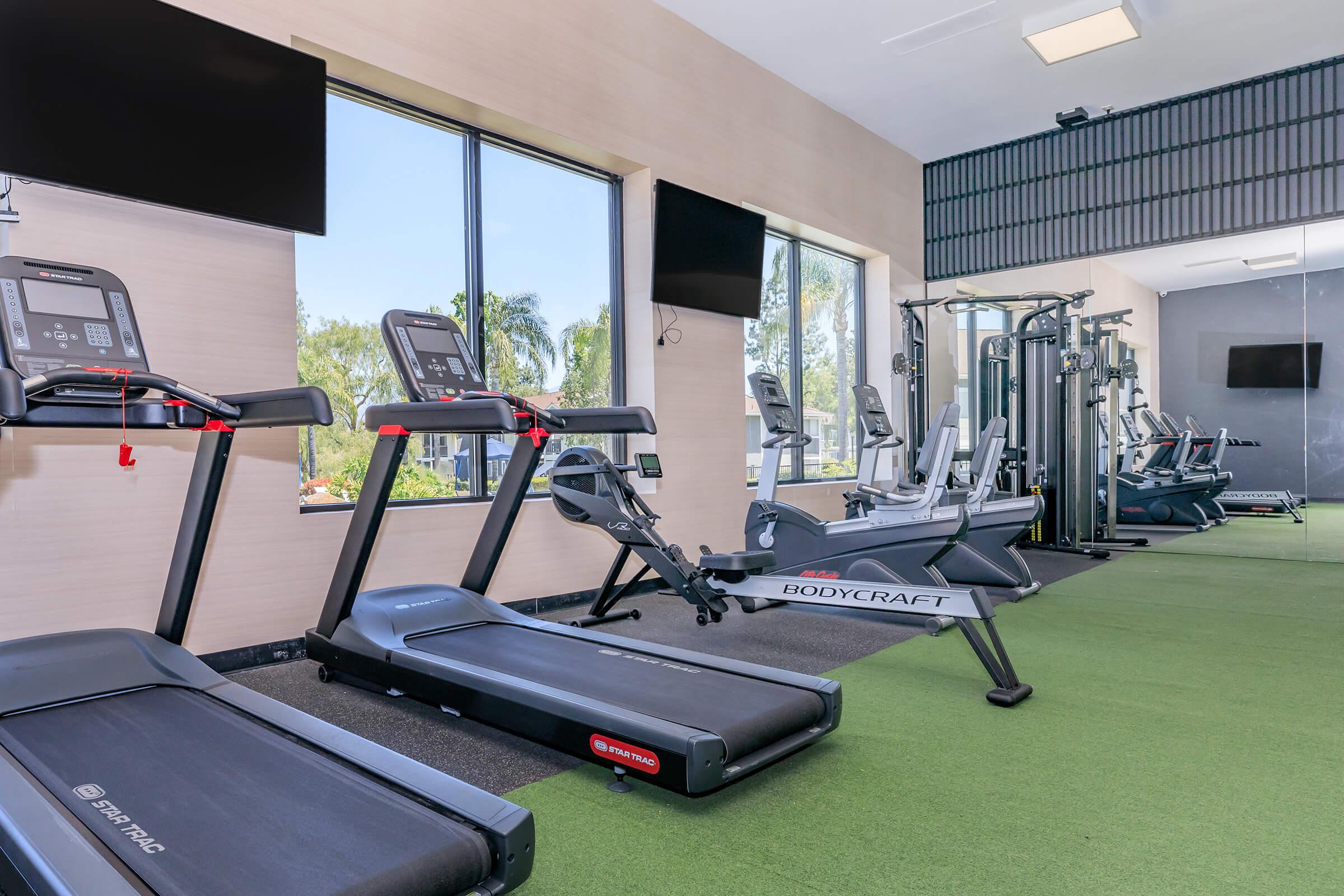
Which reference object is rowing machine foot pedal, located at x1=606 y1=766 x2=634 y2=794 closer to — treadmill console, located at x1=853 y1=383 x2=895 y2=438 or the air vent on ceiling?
treadmill console, located at x1=853 y1=383 x2=895 y2=438

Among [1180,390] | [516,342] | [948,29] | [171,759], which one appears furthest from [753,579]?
[1180,390]

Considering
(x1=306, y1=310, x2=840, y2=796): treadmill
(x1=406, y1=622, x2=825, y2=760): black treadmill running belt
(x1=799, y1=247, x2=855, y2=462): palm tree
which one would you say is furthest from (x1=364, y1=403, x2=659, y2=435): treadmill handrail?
(x1=799, y1=247, x2=855, y2=462): palm tree

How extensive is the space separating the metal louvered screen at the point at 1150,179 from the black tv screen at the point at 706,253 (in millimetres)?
2977

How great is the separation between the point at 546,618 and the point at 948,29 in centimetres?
453

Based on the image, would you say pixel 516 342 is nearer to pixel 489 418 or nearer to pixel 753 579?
pixel 753 579

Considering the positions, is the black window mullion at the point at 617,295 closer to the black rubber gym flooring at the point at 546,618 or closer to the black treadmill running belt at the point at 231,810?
the black rubber gym flooring at the point at 546,618

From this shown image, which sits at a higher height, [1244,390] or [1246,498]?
[1244,390]

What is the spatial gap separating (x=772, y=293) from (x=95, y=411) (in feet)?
16.3

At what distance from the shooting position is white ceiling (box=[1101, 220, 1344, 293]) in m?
5.98

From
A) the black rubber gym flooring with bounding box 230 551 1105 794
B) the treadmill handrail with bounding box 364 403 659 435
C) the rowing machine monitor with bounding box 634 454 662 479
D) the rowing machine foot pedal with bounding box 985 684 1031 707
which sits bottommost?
the black rubber gym flooring with bounding box 230 551 1105 794

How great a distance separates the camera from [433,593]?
3230mm

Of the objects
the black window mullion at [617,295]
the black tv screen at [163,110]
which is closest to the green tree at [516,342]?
the black window mullion at [617,295]

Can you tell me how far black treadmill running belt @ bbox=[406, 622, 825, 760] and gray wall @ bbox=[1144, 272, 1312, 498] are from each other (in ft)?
19.2

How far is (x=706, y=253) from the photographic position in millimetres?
5301
